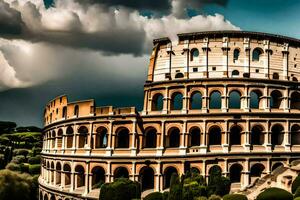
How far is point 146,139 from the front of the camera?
140 feet

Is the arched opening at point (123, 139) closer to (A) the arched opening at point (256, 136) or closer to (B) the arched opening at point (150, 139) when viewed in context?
(B) the arched opening at point (150, 139)

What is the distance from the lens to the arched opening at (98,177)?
4187 cm

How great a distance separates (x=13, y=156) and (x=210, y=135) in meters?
39.1

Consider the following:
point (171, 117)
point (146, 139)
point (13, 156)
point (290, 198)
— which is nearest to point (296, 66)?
point (171, 117)

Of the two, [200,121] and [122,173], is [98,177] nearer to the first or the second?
[122,173]

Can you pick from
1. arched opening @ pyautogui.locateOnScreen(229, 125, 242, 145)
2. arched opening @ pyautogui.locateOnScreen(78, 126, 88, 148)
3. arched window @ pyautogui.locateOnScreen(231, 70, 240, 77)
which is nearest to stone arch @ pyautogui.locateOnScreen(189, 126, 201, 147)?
arched opening @ pyautogui.locateOnScreen(229, 125, 242, 145)

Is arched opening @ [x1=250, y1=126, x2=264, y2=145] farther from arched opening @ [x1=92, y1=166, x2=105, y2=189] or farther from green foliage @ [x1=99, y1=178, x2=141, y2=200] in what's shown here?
arched opening @ [x1=92, y1=166, x2=105, y2=189]

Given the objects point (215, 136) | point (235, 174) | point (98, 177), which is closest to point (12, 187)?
point (98, 177)

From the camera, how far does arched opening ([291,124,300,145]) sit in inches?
1663

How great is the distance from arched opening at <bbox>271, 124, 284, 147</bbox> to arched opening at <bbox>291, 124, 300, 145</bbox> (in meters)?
1.49

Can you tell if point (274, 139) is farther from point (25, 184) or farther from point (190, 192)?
point (25, 184)

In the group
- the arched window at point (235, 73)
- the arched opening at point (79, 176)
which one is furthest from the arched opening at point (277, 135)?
the arched opening at point (79, 176)

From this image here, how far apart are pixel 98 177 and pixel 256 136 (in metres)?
17.8

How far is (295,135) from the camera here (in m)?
42.6
